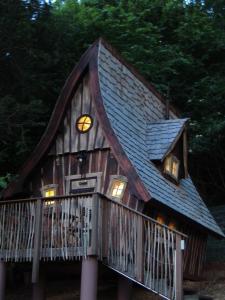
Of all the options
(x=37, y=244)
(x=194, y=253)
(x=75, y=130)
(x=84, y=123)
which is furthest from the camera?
(x=194, y=253)

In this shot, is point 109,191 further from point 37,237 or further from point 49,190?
point 37,237

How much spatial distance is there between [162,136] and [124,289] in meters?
5.17

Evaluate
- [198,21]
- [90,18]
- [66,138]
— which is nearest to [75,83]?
[66,138]

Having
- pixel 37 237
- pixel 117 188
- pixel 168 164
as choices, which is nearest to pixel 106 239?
A: pixel 37 237

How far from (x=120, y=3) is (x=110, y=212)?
18679mm

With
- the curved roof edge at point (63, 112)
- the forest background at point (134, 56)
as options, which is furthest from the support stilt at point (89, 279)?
the forest background at point (134, 56)

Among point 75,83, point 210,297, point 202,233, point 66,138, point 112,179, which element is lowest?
point 210,297

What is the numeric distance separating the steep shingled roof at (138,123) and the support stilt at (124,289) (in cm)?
221

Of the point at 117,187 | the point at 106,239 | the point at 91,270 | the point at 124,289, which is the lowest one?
the point at 124,289

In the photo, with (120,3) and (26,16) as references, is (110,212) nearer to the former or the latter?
(26,16)

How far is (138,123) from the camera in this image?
60.3 feet

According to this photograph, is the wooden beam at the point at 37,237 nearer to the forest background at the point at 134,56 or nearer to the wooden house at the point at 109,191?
the wooden house at the point at 109,191

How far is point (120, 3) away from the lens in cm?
3061

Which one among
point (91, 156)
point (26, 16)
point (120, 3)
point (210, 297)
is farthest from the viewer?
point (120, 3)
